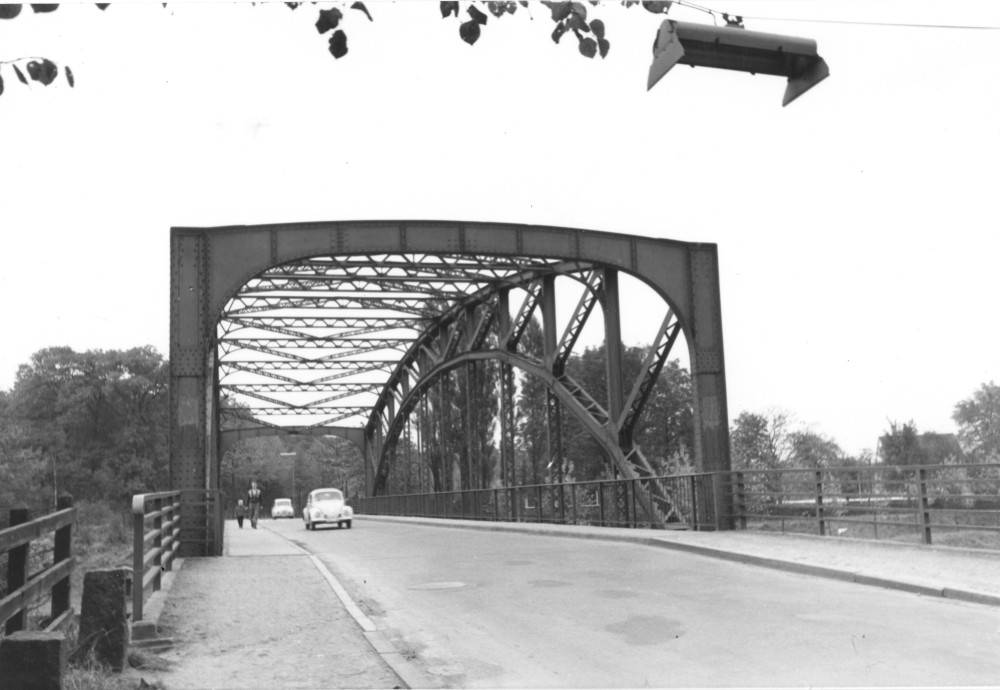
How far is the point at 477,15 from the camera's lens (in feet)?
16.0

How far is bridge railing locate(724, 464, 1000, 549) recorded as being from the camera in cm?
1296

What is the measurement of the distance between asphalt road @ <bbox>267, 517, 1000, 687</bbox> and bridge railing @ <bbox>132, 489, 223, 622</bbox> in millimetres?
2011

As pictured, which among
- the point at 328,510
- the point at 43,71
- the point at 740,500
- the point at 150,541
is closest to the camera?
the point at 43,71

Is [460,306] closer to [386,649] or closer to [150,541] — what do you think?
[150,541]

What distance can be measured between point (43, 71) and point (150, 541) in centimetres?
675

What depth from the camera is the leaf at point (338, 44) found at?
4.73 meters

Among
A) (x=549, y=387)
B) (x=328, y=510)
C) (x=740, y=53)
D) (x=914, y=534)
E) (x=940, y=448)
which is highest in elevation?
(x=740, y=53)

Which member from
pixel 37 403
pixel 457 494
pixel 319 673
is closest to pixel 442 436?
pixel 457 494

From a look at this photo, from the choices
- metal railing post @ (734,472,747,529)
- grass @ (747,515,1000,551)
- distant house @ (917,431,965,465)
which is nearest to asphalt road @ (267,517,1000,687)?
metal railing post @ (734,472,747,529)

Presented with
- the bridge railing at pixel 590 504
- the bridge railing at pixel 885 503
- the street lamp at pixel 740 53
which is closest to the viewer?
the street lamp at pixel 740 53

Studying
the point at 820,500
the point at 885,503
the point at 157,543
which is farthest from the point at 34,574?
the point at 885,503

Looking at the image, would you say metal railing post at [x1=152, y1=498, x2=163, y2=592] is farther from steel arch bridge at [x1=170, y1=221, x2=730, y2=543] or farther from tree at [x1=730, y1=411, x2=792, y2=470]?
tree at [x1=730, y1=411, x2=792, y2=470]

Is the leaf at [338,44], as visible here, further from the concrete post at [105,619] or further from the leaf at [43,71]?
the concrete post at [105,619]

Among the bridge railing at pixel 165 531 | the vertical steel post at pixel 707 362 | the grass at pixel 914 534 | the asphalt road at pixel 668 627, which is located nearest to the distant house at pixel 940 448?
the grass at pixel 914 534
